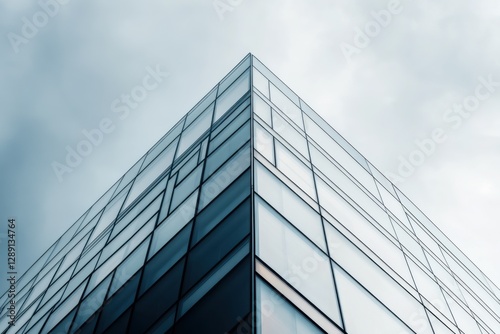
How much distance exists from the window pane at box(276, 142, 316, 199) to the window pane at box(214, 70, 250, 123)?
3.12 meters

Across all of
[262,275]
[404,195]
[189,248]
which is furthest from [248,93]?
[404,195]

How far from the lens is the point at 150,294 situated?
8812 mm

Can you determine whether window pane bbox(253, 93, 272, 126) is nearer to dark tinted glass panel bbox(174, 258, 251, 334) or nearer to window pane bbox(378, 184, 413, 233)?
dark tinted glass panel bbox(174, 258, 251, 334)

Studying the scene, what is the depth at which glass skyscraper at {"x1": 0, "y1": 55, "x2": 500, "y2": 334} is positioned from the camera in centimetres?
705

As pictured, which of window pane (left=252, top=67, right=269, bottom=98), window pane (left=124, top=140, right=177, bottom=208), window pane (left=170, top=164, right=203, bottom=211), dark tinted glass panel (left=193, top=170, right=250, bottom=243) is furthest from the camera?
window pane (left=124, top=140, right=177, bottom=208)

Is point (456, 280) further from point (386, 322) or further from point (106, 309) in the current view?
point (106, 309)

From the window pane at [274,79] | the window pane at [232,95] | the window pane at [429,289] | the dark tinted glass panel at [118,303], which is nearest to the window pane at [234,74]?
the window pane at [274,79]

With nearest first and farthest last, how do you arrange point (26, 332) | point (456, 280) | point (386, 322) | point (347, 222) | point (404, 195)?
point (386, 322) → point (347, 222) → point (26, 332) → point (456, 280) → point (404, 195)

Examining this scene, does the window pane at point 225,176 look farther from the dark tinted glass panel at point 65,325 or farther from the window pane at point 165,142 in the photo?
the window pane at point 165,142

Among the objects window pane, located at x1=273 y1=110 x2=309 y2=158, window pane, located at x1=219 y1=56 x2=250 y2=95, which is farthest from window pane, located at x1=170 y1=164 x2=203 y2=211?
window pane, located at x1=219 y1=56 x2=250 y2=95

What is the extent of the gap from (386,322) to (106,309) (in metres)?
6.40

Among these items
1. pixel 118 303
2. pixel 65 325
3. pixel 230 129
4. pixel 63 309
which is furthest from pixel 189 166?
pixel 63 309

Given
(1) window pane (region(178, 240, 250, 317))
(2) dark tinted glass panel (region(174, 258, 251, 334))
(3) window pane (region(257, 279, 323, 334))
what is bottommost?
(3) window pane (region(257, 279, 323, 334))

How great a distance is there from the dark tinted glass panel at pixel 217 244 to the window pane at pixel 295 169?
2.55 m
